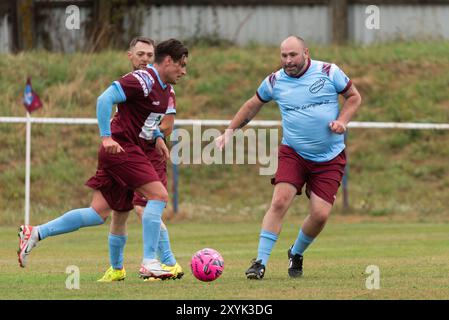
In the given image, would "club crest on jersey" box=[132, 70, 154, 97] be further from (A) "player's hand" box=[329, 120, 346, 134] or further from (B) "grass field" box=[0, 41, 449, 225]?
(B) "grass field" box=[0, 41, 449, 225]

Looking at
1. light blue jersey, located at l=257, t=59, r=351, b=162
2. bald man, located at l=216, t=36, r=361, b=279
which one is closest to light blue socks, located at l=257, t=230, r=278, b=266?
bald man, located at l=216, t=36, r=361, b=279

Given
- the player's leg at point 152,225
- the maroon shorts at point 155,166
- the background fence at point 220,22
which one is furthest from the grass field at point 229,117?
the player's leg at point 152,225

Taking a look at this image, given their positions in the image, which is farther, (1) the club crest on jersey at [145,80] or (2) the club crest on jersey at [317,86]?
(2) the club crest on jersey at [317,86]

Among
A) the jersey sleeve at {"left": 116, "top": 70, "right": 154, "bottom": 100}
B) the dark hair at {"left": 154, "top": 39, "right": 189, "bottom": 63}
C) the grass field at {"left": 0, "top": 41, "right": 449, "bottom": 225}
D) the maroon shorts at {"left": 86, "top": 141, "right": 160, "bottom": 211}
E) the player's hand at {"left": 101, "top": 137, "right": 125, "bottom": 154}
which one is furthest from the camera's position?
the grass field at {"left": 0, "top": 41, "right": 449, "bottom": 225}

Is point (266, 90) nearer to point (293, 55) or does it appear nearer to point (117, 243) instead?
point (293, 55)

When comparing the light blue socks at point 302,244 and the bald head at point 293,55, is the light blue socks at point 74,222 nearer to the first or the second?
the light blue socks at point 302,244

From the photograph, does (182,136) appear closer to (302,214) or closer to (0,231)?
(302,214)

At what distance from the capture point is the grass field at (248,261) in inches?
361

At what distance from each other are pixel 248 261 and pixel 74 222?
10.6 feet

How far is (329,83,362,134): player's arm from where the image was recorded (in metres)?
10.6

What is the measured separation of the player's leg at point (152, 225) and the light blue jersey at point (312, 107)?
138 cm

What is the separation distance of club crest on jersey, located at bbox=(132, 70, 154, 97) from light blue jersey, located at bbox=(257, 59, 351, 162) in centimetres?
131
